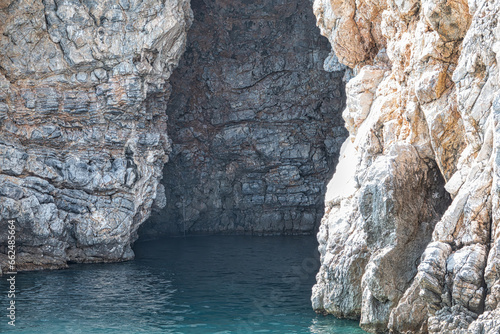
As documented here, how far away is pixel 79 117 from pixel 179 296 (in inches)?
543

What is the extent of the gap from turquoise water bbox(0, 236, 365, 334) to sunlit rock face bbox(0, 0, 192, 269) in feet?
7.79

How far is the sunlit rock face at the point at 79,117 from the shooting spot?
33438mm

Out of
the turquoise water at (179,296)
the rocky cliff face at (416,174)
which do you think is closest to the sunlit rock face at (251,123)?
the turquoise water at (179,296)

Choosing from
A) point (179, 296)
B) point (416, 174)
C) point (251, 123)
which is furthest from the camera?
point (251, 123)

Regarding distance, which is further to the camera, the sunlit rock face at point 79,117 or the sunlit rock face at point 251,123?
the sunlit rock face at point 251,123

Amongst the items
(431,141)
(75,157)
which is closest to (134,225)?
(75,157)

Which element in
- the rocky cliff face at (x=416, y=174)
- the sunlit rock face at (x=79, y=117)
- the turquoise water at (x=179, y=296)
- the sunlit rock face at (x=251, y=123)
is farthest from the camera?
the sunlit rock face at (x=251, y=123)

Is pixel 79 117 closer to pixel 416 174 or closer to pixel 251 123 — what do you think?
pixel 251 123

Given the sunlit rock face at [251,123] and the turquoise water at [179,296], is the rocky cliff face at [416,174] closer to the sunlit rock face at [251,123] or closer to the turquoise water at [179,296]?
the turquoise water at [179,296]

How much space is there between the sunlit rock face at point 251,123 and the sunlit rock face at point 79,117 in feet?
37.3

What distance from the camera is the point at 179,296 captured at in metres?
27.5

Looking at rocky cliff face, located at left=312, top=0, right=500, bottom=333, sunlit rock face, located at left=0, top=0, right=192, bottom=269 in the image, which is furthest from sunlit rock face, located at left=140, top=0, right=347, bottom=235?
rocky cliff face, located at left=312, top=0, right=500, bottom=333

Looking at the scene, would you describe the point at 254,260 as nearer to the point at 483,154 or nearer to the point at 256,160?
the point at 256,160

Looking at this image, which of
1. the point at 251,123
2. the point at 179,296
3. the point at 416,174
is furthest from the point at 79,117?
the point at 416,174
